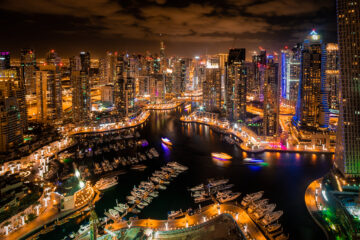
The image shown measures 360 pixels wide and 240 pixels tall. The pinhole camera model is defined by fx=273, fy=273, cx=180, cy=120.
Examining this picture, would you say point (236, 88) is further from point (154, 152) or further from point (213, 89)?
point (154, 152)

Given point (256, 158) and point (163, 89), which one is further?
point (163, 89)

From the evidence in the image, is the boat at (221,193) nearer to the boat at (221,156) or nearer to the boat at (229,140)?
the boat at (221,156)

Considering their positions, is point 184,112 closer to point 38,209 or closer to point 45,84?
point 45,84

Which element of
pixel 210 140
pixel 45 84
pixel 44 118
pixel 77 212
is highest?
pixel 45 84

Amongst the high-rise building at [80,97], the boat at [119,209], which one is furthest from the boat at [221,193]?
the high-rise building at [80,97]

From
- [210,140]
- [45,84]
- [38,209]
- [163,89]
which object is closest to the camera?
[38,209]

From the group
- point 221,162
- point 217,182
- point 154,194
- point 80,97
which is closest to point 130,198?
point 154,194

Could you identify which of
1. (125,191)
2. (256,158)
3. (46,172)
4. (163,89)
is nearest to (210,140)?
(256,158)
